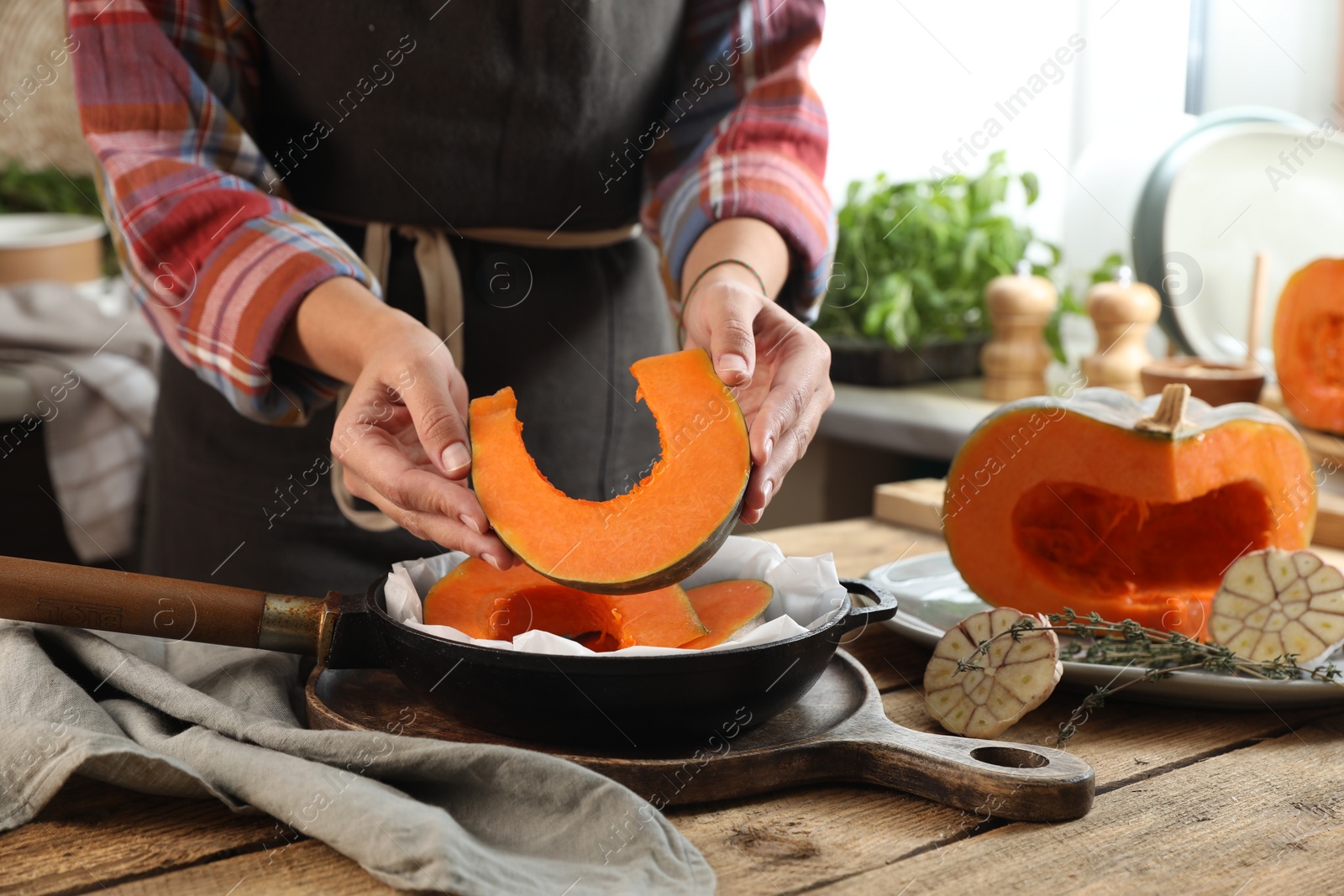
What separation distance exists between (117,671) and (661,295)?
0.76 m

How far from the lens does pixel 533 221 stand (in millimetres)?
1203

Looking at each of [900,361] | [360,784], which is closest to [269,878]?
[360,784]

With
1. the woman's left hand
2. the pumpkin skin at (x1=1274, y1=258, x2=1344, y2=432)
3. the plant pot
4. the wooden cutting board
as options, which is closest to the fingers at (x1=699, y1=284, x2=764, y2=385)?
the woman's left hand

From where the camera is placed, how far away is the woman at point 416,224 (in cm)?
98

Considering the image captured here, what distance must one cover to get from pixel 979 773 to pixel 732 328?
0.32 metres


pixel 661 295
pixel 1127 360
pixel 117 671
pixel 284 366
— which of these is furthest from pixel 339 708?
pixel 1127 360

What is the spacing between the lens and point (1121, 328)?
Answer: 6.22ft

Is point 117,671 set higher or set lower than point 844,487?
higher

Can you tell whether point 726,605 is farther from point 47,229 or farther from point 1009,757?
point 47,229

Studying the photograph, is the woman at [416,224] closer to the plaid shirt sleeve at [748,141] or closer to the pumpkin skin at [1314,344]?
the plaid shirt sleeve at [748,141]

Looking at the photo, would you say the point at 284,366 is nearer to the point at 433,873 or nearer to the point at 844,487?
the point at 433,873

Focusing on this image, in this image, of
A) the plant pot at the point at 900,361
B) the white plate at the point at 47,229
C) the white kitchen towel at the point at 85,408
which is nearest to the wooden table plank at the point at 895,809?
the plant pot at the point at 900,361

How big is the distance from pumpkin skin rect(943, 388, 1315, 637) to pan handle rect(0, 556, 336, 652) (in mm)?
532

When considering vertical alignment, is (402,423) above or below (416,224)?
below
